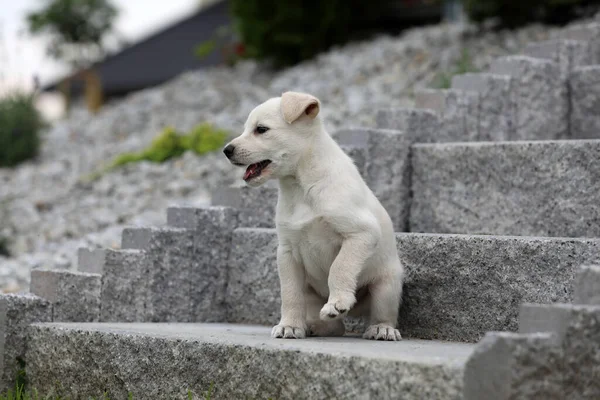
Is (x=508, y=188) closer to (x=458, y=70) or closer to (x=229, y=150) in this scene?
(x=229, y=150)

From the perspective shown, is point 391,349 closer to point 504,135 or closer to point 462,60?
point 504,135

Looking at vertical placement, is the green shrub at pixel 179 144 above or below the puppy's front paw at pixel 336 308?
above

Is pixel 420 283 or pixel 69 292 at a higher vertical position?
pixel 420 283

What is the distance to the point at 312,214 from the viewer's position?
361 cm

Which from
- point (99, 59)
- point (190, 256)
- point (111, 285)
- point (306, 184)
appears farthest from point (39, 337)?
point (99, 59)

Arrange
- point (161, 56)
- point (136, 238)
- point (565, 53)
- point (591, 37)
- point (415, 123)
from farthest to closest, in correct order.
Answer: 1. point (161, 56)
2. point (591, 37)
3. point (565, 53)
4. point (415, 123)
5. point (136, 238)

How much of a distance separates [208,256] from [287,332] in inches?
47.3

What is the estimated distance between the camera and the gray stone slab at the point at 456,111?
5338 millimetres

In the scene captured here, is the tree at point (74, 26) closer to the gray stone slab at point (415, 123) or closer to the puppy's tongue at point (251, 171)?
the gray stone slab at point (415, 123)

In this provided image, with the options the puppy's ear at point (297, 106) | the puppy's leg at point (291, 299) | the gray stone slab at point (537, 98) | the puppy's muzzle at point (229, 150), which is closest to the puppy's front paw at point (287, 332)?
the puppy's leg at point (291, 299)

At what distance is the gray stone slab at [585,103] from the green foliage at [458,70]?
3.53ft

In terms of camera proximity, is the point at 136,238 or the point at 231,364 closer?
the point at 231,364

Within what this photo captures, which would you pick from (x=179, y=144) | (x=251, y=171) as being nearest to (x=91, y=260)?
(x=251, y=171)

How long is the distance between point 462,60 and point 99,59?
6.99 meters
